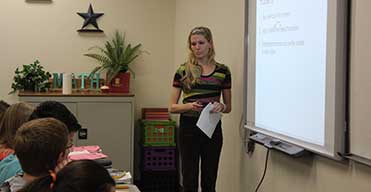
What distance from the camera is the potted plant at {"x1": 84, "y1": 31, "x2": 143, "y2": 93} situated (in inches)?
188

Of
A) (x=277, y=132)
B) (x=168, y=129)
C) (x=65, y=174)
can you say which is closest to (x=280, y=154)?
(x=277, y=132)

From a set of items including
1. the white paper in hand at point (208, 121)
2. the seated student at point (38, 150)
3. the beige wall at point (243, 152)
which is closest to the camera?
the seated student at point (38, 150)

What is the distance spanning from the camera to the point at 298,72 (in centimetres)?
245

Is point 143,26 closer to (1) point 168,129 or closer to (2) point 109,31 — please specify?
(2) point 109,31

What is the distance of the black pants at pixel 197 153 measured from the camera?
3084 mm

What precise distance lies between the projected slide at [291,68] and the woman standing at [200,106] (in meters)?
0.28

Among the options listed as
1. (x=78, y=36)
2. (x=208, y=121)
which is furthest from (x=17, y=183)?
(x=78, y=36)

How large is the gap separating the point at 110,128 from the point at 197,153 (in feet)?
5.41

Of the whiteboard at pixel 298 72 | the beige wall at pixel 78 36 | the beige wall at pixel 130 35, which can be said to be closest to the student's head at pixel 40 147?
the whiteboard at pixel 298 72

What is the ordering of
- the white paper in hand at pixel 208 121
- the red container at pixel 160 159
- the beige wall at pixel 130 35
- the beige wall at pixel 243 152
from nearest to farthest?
the beige wall at pixel 243 152, the white paper in hand at pixel 208 121, the beige wall at pixel 130 35, the red container at pixel 160 159

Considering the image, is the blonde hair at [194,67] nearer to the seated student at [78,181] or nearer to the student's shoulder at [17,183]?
the student's shoulder at [17,183]

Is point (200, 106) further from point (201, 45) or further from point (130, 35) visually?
point (130, 35)

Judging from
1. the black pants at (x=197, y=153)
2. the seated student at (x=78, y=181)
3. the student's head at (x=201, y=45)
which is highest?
the student's head at (x=201, y=45)

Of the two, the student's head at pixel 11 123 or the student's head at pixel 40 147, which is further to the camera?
the student's head at pixel 11 123
